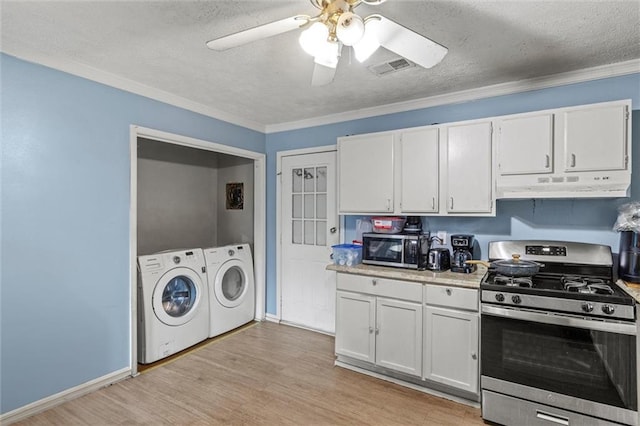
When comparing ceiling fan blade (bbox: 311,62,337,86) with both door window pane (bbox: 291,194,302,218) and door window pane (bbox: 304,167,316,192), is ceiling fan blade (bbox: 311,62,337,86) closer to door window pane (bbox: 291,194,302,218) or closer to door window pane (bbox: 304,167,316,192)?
door window pane (bbox: 304,167,316,192)

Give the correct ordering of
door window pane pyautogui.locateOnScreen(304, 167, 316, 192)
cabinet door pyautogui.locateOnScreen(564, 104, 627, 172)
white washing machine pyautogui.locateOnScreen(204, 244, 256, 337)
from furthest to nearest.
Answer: door window pane pyautogui.locateOnScreen(304, 167, 316, 192) < white washing machine pyautogui.locateOnScreen(204, 244, 256, 337) < cabinet door pyautogui.locateOnScreen(564, 104, 627, 172)

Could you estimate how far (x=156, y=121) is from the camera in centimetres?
299

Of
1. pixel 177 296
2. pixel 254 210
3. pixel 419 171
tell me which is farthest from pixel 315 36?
pixel 254 210

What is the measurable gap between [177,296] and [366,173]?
Answer: 2299 mm

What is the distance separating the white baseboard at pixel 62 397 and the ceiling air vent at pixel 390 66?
3.18 metres

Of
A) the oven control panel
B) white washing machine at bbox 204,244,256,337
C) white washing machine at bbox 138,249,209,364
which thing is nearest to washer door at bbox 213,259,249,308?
white washing machine at bbox 204,244,256,337

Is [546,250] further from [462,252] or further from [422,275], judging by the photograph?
[422,275]

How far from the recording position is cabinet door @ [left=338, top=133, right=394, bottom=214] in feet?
9.80

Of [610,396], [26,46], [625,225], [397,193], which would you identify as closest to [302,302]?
[397,193]

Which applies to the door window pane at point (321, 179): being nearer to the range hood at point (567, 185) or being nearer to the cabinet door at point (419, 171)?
the cabinet door at point (419, 171)

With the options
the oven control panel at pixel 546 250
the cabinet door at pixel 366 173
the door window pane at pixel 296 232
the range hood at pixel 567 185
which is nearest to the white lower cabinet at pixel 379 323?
the cabinet door at pixel 366 173

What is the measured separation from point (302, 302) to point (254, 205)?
4.62 ft

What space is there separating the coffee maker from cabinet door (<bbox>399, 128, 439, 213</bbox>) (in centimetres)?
32

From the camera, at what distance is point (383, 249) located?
296 centimetres
